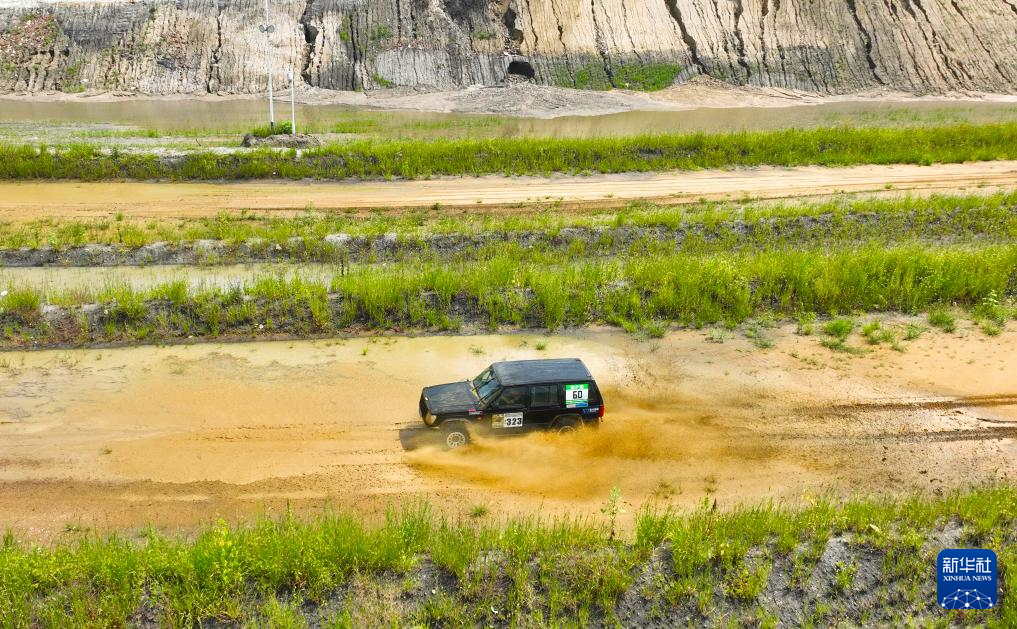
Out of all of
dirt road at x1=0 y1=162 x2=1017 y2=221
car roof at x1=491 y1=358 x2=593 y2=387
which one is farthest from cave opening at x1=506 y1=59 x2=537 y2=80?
car roof at x1=491 y1=358 x2=593 y2=387

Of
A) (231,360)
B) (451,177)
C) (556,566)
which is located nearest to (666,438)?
(556,566)

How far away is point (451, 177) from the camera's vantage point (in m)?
34.8

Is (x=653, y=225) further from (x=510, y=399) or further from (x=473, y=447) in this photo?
(x=473, y=447)

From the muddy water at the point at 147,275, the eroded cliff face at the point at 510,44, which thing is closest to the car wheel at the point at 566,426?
the muddy water at the point at 147,275

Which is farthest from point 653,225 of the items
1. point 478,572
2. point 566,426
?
point 478,572

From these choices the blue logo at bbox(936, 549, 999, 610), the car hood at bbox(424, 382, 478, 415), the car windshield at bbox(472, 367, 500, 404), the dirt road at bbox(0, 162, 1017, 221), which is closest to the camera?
the blue logo at bbox(936, 549, 999, 610)

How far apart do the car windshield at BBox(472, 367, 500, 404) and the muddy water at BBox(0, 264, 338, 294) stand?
8364 millimetres

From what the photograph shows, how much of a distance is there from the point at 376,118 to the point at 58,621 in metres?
47.8

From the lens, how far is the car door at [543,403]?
14.2m

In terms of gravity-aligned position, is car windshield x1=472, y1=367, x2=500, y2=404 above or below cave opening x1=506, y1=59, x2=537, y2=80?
below

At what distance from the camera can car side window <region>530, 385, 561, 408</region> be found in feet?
46.5

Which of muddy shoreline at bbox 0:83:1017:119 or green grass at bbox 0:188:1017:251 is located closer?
green grass at bbox 0:188:1017:251

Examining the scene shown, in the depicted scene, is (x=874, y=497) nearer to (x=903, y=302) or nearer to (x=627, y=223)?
(x=903, y=302)

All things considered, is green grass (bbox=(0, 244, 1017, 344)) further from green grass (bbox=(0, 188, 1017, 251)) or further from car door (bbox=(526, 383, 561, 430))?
car door (bbox=(526, 383, 561, 430))
